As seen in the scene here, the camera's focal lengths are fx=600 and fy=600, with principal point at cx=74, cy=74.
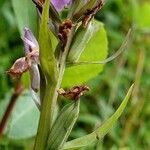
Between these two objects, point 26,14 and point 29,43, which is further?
point 26,14

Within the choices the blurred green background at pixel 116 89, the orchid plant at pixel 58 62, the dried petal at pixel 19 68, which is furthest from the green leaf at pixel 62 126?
the blurred green background at pixel 116 89

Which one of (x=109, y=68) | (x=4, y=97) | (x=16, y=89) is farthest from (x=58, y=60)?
(x=109, y=68)

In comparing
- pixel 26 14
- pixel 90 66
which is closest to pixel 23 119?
pixel 90 66

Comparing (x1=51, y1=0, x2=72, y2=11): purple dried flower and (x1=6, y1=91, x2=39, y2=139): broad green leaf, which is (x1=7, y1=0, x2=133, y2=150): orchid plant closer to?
(x1=51, y1=0, x2=72, y2=11): purple dried flower

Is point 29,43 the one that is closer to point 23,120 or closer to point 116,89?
point 23,120

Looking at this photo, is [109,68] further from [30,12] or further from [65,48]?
[65,48]

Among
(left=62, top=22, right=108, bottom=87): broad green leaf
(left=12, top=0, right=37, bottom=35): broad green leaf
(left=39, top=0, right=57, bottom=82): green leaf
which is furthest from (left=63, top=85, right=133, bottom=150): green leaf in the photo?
(left=62, top=22, right=108, bottom=87): broad green leaf

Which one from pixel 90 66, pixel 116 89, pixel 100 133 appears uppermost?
pixel 100 133

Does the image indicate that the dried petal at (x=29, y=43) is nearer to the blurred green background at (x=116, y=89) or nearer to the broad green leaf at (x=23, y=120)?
the broad green leaf at (x=23, y=120)
